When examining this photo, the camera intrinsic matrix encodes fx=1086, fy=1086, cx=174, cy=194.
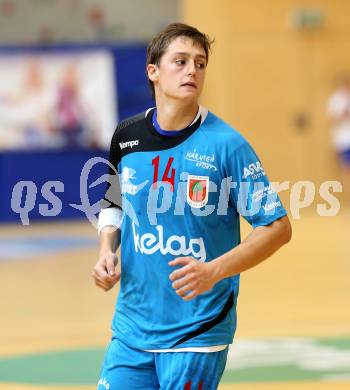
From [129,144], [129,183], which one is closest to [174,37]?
[129,144]

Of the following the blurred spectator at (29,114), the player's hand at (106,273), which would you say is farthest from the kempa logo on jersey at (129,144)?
the blurred spectator at (29,114)

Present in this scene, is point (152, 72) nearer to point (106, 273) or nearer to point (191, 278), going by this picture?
point (106, 273)

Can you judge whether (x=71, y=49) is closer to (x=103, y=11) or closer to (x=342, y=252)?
(x=103, y=11)

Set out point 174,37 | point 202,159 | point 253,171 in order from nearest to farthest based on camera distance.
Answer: point 253,171 < point 202,159 < point 174,37

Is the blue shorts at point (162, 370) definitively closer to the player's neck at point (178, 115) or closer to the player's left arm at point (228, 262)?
the player's left arm at point (228, 262)

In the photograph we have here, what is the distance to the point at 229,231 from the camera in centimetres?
465

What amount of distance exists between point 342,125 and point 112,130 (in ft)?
16.6

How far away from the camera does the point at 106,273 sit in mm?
4570

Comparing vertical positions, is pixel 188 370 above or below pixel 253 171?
below

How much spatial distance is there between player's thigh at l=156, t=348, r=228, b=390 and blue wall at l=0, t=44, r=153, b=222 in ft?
49.0

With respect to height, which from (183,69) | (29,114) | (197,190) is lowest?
(197,190)

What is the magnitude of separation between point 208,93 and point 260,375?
1543 cm

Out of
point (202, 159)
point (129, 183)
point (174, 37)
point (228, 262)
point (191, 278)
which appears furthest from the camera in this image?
point (129, 183)

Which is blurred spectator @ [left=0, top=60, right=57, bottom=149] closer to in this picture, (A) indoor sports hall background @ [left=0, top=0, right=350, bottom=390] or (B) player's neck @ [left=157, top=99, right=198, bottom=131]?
(A) indoor sports hall background @ [left=0, top=0, right=350, bottom=390]
